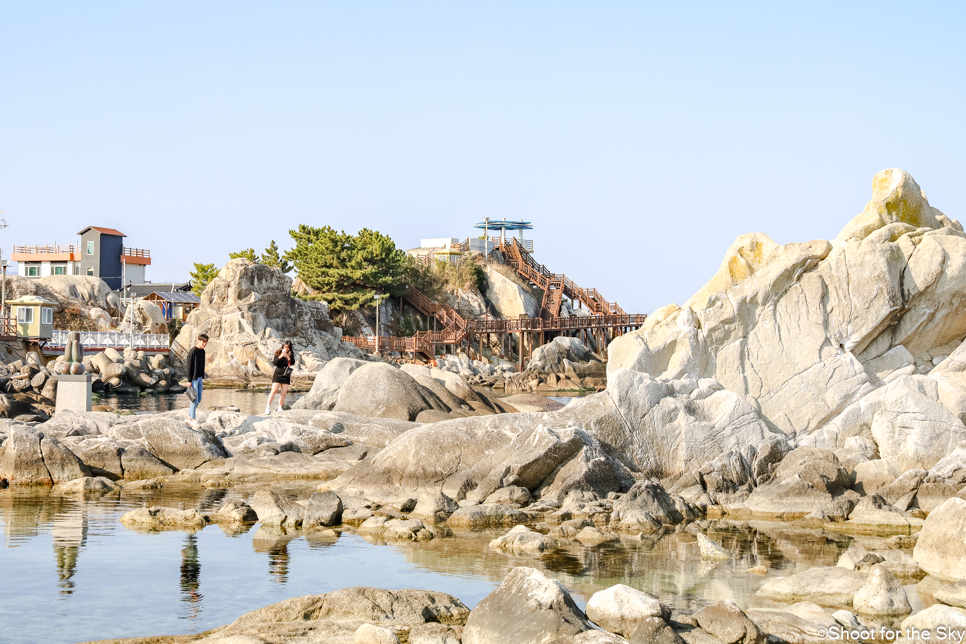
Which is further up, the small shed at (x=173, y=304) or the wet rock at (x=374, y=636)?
the small shed at (x=173, y=304)

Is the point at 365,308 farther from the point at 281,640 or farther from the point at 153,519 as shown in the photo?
the point at 281,640

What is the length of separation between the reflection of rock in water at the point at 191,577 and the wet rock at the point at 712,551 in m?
5.68

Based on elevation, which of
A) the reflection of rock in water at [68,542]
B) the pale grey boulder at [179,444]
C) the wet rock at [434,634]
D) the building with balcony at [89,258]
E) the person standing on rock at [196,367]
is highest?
the building with balcony at [89,258]

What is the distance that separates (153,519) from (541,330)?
1952 inches

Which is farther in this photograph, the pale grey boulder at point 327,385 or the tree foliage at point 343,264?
the tree foliage at point 343,264

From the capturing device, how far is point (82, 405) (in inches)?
824

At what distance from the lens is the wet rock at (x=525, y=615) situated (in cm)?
727

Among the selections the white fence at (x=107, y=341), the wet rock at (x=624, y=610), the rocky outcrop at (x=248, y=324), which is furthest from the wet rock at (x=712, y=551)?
the white fence at (x=107, y=341)

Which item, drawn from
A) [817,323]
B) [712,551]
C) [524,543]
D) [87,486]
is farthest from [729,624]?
[817,323]

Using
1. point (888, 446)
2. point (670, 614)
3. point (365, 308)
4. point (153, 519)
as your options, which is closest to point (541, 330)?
point (365, 308)

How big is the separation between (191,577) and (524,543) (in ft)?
12.5

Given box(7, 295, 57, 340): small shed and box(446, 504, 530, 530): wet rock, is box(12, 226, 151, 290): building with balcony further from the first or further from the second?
box(446, 504, 530, 530): wet rock

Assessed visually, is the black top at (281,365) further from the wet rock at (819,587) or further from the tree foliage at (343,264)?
the tree foliage at (343,264)

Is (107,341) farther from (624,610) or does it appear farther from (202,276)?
(624,610)
